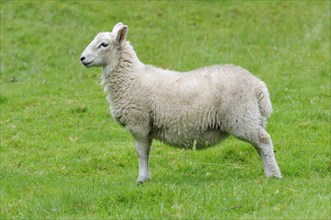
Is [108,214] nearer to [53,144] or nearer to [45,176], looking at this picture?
[45,176]

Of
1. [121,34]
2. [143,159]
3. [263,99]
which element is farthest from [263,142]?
[121,34]

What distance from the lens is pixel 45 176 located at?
10.2 metres

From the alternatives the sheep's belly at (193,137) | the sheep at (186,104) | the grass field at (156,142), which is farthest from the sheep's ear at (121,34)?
the grass field at (156,142)

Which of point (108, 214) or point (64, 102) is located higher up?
point (108, 214)

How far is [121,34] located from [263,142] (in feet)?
8.94

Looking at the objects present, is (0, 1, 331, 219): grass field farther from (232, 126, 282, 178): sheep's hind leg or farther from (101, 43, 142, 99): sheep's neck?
(101, 43, 142, 99): sheep's neck

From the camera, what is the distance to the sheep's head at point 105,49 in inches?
368

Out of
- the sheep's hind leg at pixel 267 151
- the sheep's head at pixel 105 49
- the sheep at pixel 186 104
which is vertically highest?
the sheep's head at pixel 105 49

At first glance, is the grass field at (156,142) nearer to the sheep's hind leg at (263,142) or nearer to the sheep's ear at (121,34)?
the sheep's hind leg at (263,142)

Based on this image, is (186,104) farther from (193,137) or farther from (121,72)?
(121,72)

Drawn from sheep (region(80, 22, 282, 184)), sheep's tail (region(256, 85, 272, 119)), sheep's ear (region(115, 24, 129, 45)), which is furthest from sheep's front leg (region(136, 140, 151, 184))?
sheep's tail (region(256, 85, 272, 119))

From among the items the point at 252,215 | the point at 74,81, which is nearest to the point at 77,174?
the point at 252,215

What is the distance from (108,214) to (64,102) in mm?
8213

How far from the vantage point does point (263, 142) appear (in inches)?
348
